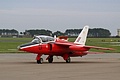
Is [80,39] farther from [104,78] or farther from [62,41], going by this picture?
[104,78]

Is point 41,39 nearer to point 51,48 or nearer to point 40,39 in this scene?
point 40,39

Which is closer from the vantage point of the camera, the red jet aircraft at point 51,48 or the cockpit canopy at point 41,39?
the red jet aircraft at point 51,48

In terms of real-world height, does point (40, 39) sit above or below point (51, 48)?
above

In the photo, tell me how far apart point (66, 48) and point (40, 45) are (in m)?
2.33

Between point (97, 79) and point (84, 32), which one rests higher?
point (84, 32)

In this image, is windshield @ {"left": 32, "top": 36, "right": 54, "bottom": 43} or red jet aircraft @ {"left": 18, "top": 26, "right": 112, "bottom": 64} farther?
windshield @ {"left": 32, "top": 36, "right": 54, "bottom": 43}

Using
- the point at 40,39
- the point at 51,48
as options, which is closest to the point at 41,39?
the point at 40,39

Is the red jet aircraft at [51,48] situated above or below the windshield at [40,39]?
below

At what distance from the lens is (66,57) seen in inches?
1294

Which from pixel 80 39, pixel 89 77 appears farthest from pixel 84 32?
pixel 89 77

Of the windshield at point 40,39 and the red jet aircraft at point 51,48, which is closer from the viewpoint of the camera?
the red jet aircraft at point 51,48

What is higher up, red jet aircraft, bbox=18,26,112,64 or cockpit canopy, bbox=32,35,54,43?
cockpit canopy, bbox=32,35,54,43

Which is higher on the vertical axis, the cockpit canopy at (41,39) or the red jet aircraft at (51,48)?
the cockpit canopy at (41,39)

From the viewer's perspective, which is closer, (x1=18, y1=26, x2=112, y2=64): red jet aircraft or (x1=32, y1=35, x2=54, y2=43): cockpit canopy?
(x1=18, y1=26, x2=112, y2=64): red jet aircraft
